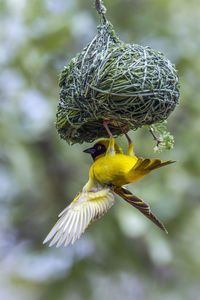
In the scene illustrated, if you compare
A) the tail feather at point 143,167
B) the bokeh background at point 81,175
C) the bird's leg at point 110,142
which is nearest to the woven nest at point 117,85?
the bird's leg at point 110,142

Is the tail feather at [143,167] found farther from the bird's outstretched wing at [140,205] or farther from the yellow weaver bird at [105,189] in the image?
the bird's outstretched wing at [140,205]

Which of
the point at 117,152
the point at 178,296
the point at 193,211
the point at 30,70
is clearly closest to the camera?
the point at 117,152

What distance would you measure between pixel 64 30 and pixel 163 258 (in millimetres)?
3364

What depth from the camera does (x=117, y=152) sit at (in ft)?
11.8

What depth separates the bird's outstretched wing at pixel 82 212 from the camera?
314cm

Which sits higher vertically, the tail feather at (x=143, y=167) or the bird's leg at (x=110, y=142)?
the bird's leg at (x=110, y=142)

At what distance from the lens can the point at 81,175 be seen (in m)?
7.37

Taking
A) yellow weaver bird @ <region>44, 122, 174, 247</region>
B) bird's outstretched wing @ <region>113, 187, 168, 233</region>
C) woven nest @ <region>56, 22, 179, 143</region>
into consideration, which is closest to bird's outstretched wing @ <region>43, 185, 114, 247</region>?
yellow weaver bird @ <region>44, 122, 174, 247</region>

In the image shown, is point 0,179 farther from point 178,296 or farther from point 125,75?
point 125,75

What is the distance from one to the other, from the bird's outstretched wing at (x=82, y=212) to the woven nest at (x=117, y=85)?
589mm

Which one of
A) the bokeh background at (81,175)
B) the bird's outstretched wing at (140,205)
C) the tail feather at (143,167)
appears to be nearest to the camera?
the tail feather at (143,167)

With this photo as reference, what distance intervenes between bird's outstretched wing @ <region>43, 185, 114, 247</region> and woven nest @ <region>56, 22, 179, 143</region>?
23.2 inches

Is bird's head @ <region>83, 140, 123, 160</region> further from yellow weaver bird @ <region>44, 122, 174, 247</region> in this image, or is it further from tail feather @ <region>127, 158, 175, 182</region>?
tail feather @ <region>127, 158, 175, 182</region>

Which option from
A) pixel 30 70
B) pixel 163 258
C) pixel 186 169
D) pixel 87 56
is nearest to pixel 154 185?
pixel 186 169
